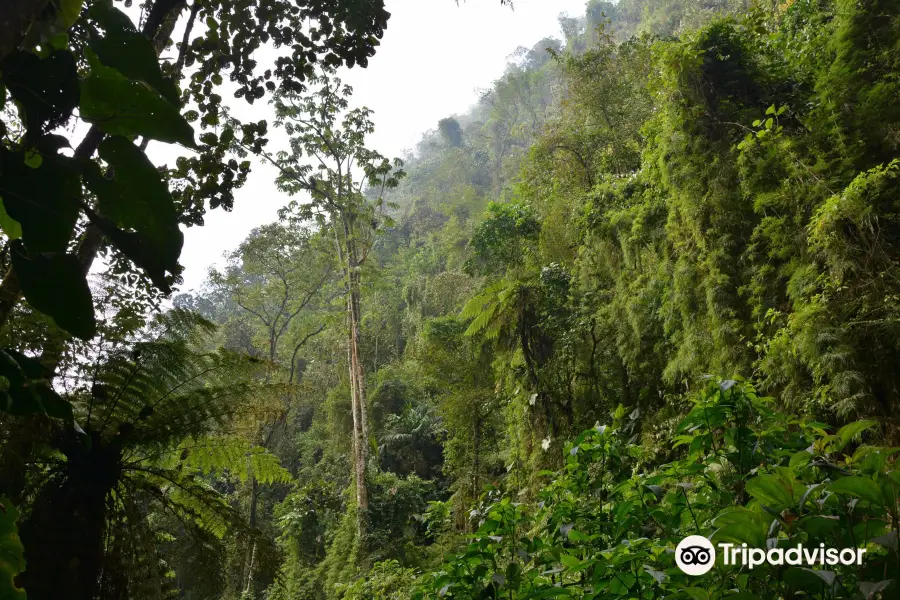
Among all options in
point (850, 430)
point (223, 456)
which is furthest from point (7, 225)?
point (223, 456)

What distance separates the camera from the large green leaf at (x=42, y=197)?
414 mm

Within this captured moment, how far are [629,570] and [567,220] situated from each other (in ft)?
20.0

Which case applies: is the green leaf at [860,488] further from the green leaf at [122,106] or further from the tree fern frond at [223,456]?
the tree fern frond at [223,456]

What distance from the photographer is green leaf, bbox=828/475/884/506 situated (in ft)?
2.47

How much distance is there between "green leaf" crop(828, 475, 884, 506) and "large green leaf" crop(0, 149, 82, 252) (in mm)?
998

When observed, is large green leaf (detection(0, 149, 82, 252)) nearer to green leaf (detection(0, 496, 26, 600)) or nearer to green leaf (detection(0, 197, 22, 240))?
green leaf (detection(0, 197, 22, 240))

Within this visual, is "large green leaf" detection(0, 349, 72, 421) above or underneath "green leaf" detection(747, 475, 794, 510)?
above

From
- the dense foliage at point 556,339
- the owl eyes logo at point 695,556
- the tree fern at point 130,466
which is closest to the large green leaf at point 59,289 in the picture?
the dense foliage at point 556,339

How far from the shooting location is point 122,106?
0.44 m

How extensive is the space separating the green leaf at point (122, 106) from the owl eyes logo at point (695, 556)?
1.06 m

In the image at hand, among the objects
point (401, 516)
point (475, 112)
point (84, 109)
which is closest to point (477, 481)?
point (401, 516)

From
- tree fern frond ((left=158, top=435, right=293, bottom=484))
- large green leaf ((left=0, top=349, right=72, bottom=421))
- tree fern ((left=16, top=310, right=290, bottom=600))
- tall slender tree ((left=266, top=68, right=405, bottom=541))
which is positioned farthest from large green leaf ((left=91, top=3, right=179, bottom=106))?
tall slender tree ((left=266, top=68, right=405, bottom=541))

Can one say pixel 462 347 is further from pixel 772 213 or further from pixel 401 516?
pixel 772 213

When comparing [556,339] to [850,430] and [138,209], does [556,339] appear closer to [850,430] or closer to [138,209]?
[850,430]
